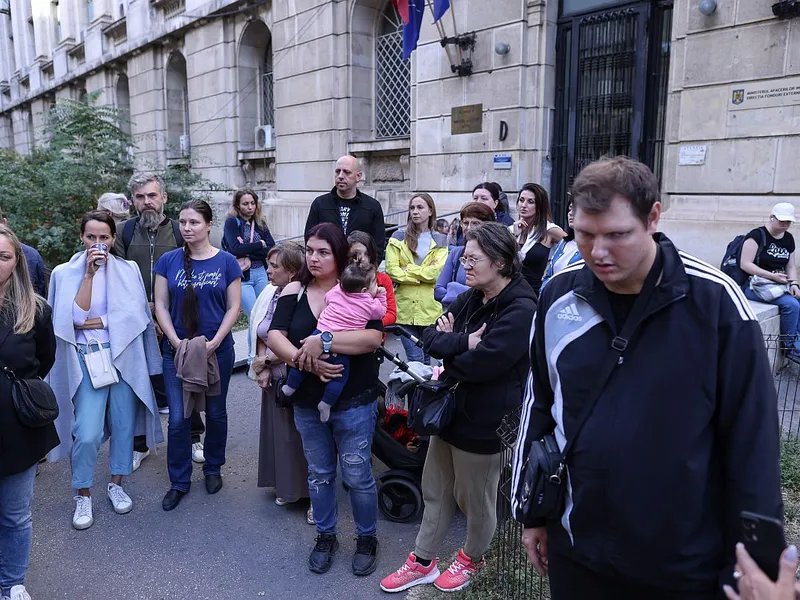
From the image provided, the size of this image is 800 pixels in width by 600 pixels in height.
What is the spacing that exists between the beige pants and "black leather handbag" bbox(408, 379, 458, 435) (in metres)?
0.24

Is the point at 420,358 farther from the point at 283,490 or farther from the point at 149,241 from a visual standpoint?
the point at 149,241

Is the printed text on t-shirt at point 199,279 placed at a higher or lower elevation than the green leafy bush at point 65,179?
lower

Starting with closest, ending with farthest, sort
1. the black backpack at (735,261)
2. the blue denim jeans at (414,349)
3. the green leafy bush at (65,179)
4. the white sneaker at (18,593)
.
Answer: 1. the white sneaker at (18,593)
2. the blue denim jeans at (414,349)
3. the black backpack at (735,261)
4. the green leafy bush at (65,179)

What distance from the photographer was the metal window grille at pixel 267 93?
15.1m

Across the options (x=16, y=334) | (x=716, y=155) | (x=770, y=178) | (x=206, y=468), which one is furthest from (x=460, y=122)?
(x=16, y=334)

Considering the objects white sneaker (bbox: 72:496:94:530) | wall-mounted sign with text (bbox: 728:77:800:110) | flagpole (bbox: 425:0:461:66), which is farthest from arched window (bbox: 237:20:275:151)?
white sneaker (bbox: 72:496:94:530)

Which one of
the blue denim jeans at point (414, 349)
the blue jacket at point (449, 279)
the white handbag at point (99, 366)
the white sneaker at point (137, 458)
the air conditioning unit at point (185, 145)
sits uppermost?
the air conditioning unit at point (185, 145)

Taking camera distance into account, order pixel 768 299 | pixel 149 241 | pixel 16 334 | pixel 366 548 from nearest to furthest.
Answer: pixel 16 334, pixel 366 548, pixel 149 241, pixel 768 299

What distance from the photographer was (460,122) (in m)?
9.89

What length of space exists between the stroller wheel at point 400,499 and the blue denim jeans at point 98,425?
6.11 feet

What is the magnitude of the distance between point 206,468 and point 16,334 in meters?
2.00

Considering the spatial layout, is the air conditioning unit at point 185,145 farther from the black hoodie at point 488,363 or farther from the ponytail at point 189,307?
the black hoodie at point 488,363

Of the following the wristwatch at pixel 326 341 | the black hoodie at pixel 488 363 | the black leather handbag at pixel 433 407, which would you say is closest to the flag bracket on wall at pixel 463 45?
the black hoodie at pixel 488 363

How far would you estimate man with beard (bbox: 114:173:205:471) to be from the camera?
498 cm
